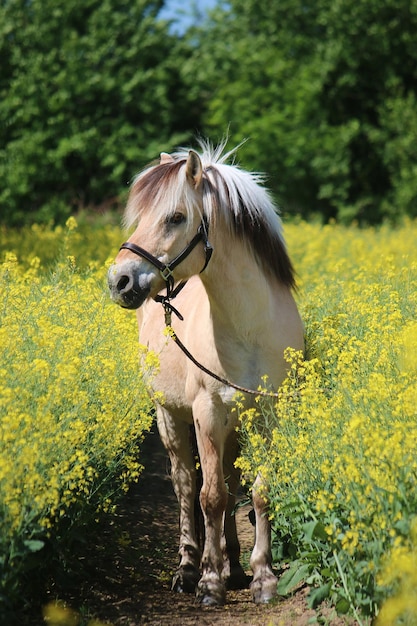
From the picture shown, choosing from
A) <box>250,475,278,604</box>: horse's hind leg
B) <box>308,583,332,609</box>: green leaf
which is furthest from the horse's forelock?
<box>308,583,332,609</box>: green leaf

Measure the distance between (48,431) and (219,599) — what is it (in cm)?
145

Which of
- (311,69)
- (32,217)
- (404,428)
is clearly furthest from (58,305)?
(311,69)

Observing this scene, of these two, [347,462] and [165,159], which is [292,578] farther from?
[165,159]

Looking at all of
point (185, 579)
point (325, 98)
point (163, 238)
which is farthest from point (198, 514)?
point (325, 98)

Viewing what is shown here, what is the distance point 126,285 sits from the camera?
15.2ft

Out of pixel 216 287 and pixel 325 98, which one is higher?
pixel 325 98

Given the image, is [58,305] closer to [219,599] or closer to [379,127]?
[219,599]

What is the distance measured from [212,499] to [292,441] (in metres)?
0.70

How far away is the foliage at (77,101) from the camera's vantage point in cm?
1931

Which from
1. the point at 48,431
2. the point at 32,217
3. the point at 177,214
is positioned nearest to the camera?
the point at 48,431

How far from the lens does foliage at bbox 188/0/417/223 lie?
2084 centimetres

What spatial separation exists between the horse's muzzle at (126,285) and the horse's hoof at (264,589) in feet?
5.24

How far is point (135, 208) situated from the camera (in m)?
4.91

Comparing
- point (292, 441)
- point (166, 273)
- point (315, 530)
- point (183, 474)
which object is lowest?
point (183, 474)
